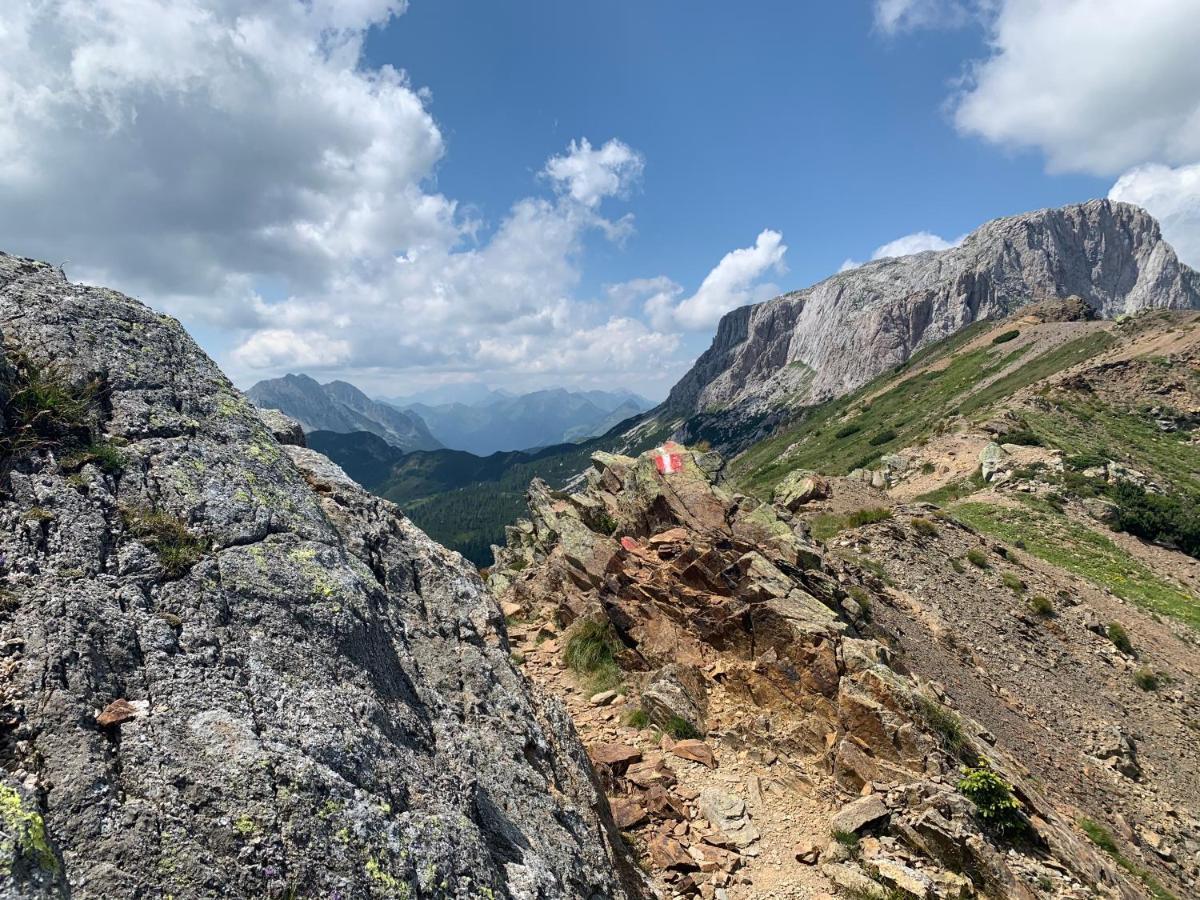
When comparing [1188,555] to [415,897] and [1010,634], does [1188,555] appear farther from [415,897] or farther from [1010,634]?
[415,897]

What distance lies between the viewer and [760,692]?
13852 millimetres

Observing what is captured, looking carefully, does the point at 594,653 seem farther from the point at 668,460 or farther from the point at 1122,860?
the point at 1122,860

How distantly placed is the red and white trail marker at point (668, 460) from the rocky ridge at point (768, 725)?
128cm

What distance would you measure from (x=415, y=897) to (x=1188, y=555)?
45.8m

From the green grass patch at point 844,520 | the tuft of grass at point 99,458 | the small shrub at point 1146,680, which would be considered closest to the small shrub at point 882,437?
the green grass patch at point 844,520

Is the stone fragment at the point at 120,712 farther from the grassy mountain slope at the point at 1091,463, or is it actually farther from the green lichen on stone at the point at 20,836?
the grassy mountain slope at the point at 1091,463

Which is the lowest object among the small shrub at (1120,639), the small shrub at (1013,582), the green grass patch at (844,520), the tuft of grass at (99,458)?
the small shrub at (1120,639)

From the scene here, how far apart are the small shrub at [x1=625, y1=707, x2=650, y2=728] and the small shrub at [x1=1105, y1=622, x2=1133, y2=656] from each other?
21.8 meters

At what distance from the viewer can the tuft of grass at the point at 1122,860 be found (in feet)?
42.5

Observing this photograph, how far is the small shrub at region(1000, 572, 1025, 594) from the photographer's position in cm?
2428

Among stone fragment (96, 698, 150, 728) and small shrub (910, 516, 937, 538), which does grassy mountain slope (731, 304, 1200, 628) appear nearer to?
small shrub (910, 516, 937, 538)

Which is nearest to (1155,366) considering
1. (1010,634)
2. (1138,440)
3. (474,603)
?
(1138,440)

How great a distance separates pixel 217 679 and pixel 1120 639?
3059 centimetres

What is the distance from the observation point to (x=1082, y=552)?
3036 centimetres
